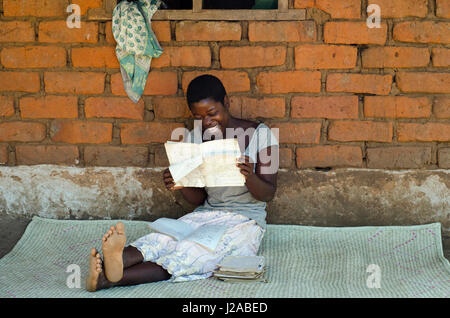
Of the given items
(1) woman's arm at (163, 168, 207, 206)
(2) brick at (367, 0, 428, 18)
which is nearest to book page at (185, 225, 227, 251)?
(1) woman's arm at (163, 168, 207, 206)

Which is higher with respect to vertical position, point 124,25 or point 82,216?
point 124,25

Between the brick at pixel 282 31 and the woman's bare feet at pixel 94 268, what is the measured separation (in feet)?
5.43

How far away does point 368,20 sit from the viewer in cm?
312

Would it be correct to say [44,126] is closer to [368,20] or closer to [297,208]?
[297,208]

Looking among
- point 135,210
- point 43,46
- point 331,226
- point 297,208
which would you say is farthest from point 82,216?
point 331,226

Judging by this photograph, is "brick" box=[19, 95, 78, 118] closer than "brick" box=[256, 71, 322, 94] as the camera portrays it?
No

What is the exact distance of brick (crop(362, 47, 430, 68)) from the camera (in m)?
3.12

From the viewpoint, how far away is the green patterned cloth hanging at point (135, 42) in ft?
10.3

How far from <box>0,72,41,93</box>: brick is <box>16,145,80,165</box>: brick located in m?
0.38

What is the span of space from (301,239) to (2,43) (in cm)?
231

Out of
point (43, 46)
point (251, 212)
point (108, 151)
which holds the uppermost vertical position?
point (43, 46)

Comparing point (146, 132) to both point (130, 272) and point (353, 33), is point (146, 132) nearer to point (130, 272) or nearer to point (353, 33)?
point (130, 272)

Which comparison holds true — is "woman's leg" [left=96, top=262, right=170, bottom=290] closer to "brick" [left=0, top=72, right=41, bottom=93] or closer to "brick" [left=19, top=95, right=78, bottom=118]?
"brick" [left=19, top=95, right=78, bottom=118]

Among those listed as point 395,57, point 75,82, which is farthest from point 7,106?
point 395,57
